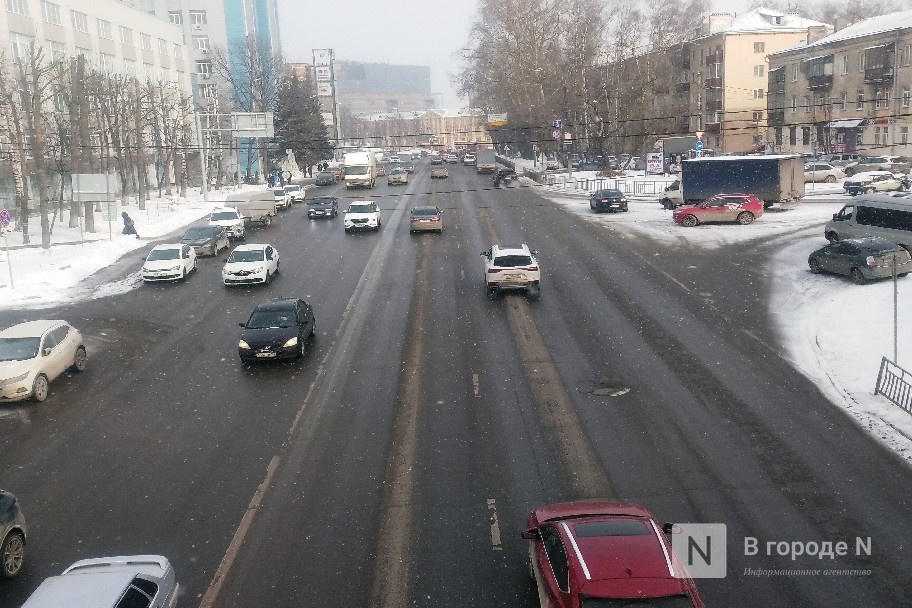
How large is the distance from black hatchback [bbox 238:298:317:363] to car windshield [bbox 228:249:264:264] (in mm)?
9666

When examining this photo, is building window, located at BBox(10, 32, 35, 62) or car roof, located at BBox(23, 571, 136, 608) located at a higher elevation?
building window, located at BBox(10, 32, 35, 62)

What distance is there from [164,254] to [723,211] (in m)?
27.2

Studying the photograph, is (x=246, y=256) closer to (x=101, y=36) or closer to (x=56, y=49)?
(x=56, y=49)

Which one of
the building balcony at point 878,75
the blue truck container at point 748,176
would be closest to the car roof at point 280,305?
the blue truck container at point 748,176

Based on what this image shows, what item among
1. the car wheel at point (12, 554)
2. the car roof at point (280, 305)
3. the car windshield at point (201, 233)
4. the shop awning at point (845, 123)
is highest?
the shop awning at point (845, 123)

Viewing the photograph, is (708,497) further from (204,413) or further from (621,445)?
(204,413)

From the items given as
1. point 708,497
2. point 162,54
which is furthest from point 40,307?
point 162,54

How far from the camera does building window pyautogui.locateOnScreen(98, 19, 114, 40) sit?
7169 cm

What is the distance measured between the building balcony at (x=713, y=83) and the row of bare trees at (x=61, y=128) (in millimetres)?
57459

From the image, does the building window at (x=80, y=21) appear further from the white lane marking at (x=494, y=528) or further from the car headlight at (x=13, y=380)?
the white lane marking at (x=494, y=528)

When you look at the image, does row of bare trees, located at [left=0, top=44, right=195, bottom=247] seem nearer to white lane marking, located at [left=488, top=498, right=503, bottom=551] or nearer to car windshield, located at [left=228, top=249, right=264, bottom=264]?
car windshield, located at [left=228, top=249, right=264, bottom=264]

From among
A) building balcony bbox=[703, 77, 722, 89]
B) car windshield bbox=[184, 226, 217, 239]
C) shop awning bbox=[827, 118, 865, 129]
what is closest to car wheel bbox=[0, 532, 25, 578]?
car windshield bbox=[184, 226, 217, 239]

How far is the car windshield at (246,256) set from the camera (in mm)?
31297

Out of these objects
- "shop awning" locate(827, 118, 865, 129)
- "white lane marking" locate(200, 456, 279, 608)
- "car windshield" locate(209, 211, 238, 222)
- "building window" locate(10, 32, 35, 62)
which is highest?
"building window" locate(10, 32, 35, 62)
